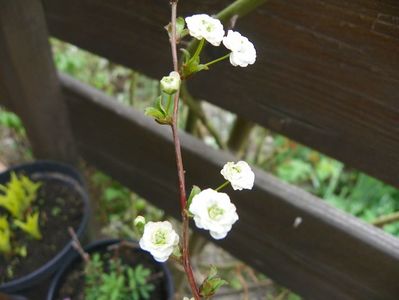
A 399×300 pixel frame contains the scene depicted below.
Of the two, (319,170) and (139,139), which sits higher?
(139,139)

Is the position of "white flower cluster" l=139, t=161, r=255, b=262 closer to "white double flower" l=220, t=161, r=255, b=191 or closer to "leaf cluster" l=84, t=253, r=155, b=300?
"white double flower" l=220, t=161, r=255, b=191

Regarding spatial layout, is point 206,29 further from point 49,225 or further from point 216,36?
point 49,225

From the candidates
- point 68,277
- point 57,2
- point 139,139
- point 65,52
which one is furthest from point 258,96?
point 65,52

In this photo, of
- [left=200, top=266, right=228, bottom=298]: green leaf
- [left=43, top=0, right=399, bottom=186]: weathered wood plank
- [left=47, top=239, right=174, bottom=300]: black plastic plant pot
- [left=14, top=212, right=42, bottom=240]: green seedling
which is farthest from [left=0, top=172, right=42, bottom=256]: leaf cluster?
[left=200, top=266, right=228, bottom=298]: green leaf

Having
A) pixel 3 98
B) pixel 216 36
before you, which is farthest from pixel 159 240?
pixel 3 98

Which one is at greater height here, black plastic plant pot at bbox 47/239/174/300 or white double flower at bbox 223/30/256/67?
white double flower at bbox 223/30/256/67

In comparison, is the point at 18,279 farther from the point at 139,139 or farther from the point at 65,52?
the point at 65,52
